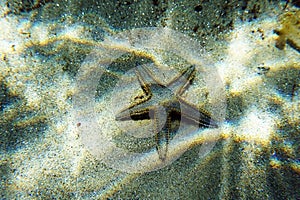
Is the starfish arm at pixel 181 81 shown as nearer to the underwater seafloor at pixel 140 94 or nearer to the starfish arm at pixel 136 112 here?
the underwater seafloor at pixel 140 94

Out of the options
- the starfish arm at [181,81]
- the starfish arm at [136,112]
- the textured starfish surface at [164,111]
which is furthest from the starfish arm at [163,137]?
the starfish arm at [181,81]

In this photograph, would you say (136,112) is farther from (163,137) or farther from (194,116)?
(194,116)

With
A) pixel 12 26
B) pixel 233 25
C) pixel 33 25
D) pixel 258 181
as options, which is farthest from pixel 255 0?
pixel 12 26

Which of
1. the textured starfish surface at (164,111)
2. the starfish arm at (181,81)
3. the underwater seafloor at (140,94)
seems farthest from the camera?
the starfish arm at (181,81)

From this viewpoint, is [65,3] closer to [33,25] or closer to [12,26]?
[33,25]

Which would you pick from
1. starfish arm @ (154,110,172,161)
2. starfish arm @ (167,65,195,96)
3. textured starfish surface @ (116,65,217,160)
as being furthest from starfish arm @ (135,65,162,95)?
starfish arm @ (154,110,172,161)

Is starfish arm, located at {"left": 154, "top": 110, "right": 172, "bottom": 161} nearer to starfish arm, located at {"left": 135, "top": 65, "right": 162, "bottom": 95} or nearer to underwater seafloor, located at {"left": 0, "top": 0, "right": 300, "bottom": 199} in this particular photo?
underwater seafloor, located at {"left": 0, "top": 0, "right": 300, "bottom": 199}

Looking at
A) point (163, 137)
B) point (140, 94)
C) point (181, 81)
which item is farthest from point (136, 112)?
point (181, 81)
